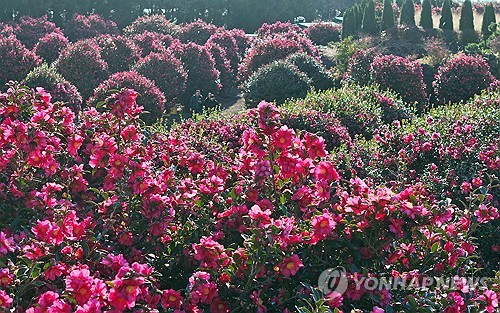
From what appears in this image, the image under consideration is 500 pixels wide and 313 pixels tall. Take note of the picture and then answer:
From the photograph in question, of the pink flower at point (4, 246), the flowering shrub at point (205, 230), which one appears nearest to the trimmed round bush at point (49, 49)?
the flowering shrub at point (205, 230)

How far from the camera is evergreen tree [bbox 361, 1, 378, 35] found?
2262cm

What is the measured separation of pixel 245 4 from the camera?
103 feet

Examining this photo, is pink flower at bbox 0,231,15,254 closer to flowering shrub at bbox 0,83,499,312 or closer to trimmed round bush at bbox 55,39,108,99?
flowering shrub at bbox 0,83,499,312

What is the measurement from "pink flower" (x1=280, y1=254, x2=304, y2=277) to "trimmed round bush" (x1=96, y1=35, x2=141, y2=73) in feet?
39.1

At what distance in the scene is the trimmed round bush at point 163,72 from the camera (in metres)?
12.6

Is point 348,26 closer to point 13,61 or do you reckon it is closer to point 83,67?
point 83,67

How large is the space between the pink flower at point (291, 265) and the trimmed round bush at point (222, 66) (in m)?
12.9

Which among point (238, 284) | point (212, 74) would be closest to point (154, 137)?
point (238, 284)

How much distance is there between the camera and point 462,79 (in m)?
12.4

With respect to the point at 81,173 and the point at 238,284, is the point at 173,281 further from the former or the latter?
the point at 81,173

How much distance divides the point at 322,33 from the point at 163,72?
534 inches

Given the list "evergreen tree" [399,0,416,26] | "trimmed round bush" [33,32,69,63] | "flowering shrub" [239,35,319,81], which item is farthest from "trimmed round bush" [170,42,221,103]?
"evergreen tree" [399,0,416,26]

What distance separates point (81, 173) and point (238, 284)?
4.05 ft

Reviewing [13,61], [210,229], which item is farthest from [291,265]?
[13,61]
